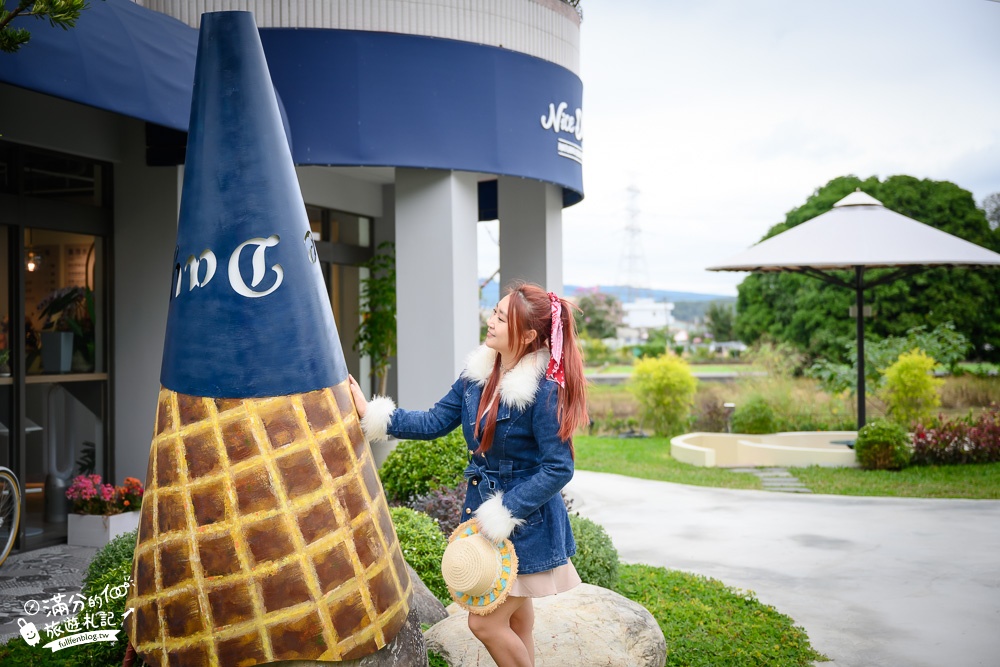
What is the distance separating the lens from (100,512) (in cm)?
776

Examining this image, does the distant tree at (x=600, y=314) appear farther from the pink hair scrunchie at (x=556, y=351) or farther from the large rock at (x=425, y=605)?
the pink hair scrunchie at (x=556, y=351)

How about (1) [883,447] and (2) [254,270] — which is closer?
(2) [254,270]

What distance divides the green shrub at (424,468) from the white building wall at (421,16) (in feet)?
13.1

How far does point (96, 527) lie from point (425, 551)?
343cm

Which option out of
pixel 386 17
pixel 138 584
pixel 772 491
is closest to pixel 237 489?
pixel 138 584

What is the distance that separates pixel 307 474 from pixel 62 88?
3.63m

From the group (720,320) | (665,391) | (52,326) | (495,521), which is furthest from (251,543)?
(720,320)

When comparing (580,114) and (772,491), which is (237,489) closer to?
(580,114)

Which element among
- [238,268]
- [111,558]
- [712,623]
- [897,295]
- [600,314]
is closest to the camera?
[238,268]

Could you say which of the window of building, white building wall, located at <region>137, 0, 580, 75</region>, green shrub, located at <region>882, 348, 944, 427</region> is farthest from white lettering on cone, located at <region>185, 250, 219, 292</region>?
green shrub, located at <region>882, 348, 944, 427</region>

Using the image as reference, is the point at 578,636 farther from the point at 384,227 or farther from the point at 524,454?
the point at 384,227

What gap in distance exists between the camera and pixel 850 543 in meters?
8.68

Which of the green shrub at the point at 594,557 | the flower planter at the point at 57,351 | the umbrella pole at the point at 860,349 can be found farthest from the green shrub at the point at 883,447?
the flower planter at the point at 57,351

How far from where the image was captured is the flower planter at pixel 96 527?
766 centimetres
